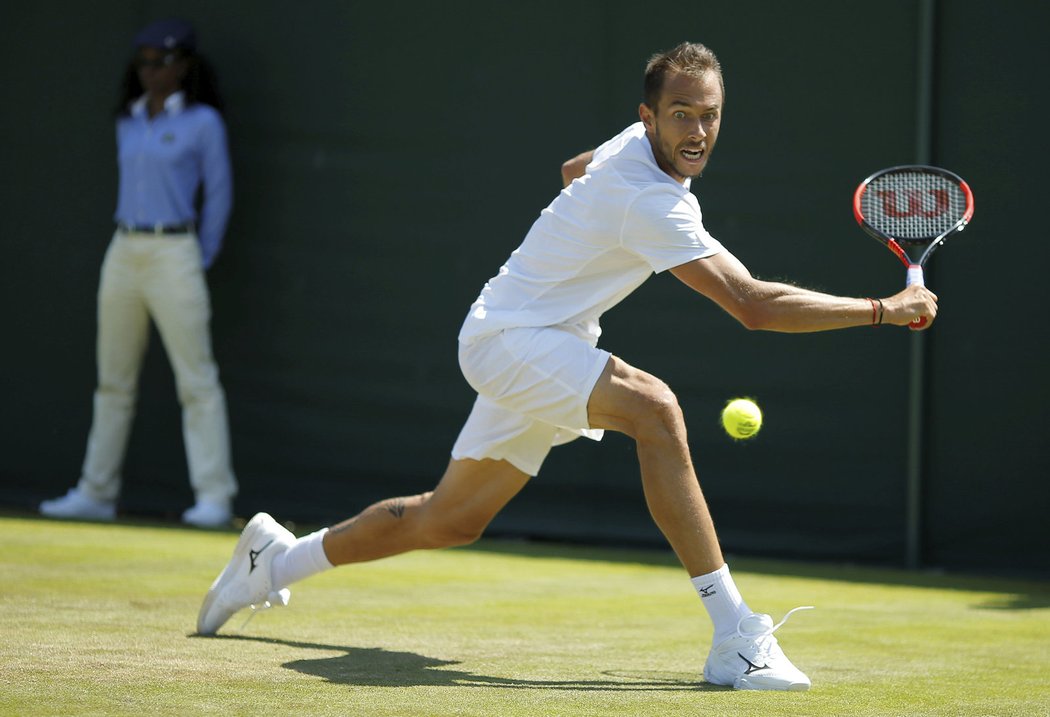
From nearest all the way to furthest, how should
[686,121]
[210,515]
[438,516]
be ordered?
[686,121] → [438,516] → [210,515]

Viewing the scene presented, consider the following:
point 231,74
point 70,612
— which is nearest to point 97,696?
point 70,612

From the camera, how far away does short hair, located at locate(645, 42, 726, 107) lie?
4.15m

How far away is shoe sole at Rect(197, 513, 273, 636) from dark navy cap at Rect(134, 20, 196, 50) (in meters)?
3.79

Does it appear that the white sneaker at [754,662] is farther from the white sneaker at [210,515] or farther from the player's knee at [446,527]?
the white sneaker at [210,515]

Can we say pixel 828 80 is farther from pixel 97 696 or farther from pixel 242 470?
pixel 97 696

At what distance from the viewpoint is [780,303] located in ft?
13.1

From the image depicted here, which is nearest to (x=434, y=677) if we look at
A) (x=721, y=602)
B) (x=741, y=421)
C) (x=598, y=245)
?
(x=721, y=602)

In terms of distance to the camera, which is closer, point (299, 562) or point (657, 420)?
point (657, 420)

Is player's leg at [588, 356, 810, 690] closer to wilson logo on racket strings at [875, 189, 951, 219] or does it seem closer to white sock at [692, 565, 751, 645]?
white sock at [692, 565, 751, 645]

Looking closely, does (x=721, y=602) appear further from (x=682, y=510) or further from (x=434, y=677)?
(x=434, y=677)

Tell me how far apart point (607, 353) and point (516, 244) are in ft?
12.1

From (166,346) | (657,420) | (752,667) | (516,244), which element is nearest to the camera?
(752,667)

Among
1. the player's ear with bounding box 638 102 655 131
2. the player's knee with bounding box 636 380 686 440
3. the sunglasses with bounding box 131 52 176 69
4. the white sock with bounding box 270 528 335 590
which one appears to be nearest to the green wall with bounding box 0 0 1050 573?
the sunglasses with bounding box 131 52 176 69

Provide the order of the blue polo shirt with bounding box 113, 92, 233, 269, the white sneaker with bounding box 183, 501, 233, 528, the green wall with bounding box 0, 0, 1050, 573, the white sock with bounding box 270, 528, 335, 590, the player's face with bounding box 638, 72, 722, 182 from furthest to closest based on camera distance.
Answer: the white sneaker with bounding box 183, 501, 233, 528, the blue polo shirt with bounding box 113, 92, 233, 269, the green wall with bounding box 0, 0, 1050, 573, the white sock with bounding box 270, 528, 335, 590, the player's face with bounding box 638, 72, 722, 182
